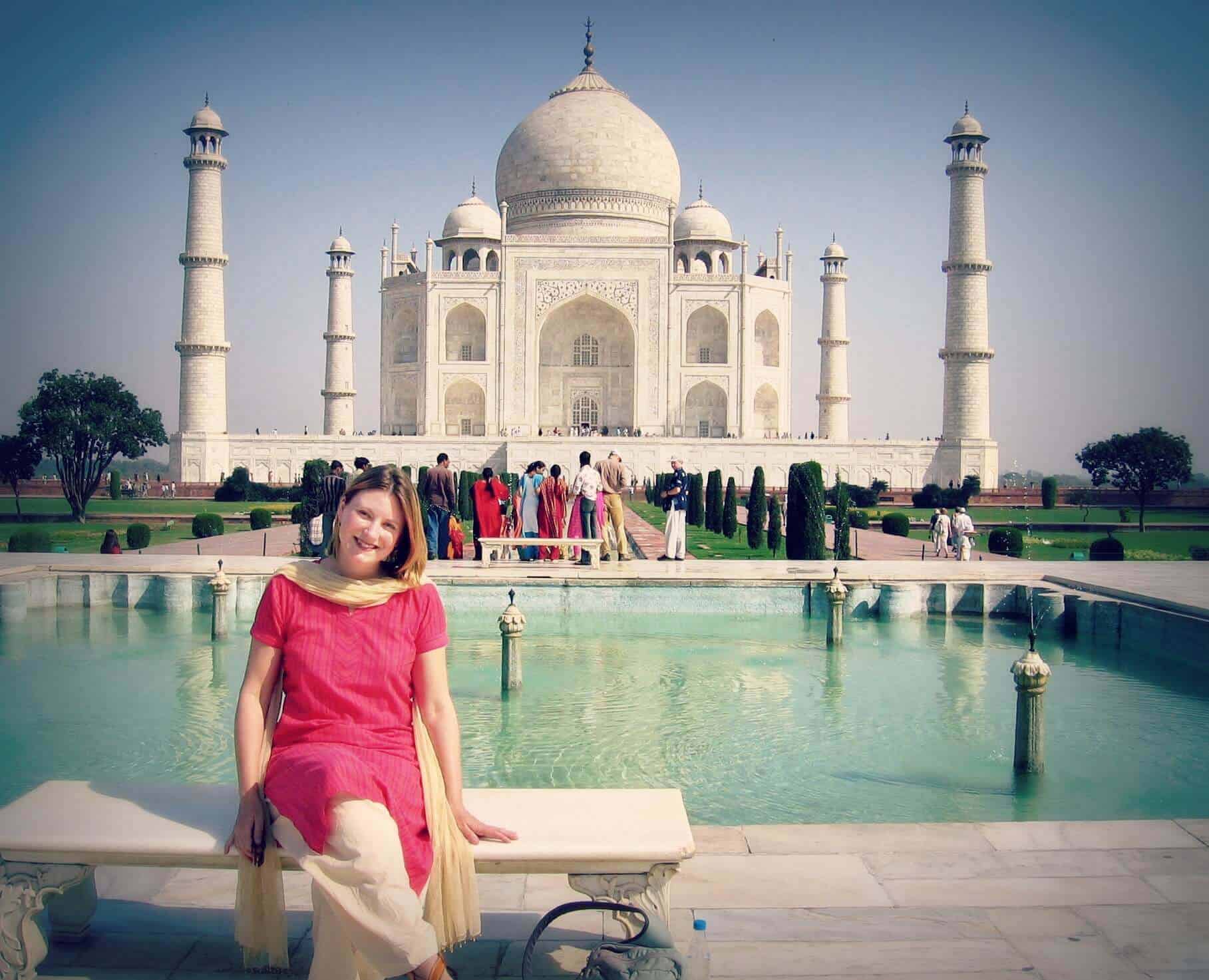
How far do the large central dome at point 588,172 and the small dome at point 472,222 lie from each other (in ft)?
3.23

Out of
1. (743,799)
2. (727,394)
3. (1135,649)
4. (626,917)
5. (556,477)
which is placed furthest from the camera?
(727,394)

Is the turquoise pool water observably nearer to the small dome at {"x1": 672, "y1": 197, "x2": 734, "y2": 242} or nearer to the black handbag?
the black handbag

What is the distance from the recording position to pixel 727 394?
87.9 feet

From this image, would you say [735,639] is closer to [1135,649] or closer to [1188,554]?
[1135,649]

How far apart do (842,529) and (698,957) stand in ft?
26.8

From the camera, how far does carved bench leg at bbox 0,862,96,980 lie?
5.94ft

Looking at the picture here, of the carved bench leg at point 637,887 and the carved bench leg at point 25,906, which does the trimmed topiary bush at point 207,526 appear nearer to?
the carved bench leg at point 25,906

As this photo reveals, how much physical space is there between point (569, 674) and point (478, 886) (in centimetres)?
283

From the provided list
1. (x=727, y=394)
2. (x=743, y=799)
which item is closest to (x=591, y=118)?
(x=727, y=394)

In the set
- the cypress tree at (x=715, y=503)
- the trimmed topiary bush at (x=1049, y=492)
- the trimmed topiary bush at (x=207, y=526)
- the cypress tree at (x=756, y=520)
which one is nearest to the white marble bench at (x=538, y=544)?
the cypress tree at (x=756, y=520)

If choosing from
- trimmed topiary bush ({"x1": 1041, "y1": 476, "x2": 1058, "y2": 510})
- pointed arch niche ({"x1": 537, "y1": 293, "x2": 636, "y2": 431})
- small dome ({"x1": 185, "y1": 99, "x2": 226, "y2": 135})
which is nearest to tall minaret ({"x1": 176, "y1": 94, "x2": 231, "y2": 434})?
small dome ({"x1": 185, "y1": 99, "x2": 226, "y2": 135})

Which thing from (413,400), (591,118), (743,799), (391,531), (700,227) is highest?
(591,118)

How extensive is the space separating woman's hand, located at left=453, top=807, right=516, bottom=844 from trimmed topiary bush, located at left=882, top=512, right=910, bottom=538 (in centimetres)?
1184

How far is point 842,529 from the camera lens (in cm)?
964
